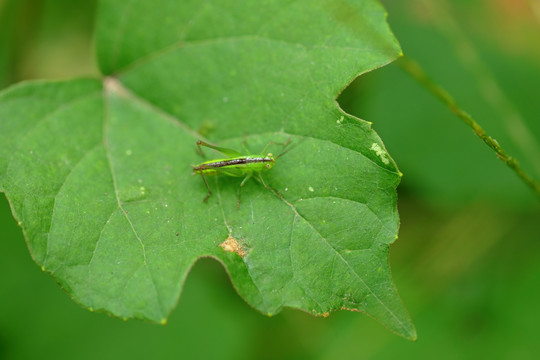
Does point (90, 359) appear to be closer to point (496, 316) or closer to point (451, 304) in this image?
point (451, 304)

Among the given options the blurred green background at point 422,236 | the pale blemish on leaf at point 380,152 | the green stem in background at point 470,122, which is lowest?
the blurred green background at point 422,236

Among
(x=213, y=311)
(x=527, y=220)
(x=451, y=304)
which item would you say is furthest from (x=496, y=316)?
(x=213, y=311)

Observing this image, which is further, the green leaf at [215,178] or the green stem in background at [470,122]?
the green stem in background at [470,122]

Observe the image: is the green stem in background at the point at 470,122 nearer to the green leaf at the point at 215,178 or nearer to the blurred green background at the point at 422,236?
the green leaf at the point at 215,178

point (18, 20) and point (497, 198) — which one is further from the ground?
point (497, 198)

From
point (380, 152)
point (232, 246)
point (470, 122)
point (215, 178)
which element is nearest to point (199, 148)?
point (215, 178)

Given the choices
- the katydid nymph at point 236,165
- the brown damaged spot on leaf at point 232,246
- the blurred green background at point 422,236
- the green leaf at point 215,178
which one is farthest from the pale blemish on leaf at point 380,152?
the blurred green background at point 422,236

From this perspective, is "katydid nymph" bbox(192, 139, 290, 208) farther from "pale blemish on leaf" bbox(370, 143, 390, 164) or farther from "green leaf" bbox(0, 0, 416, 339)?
"pale blemish on leaf" bbox(370, 143, 390, 164)
